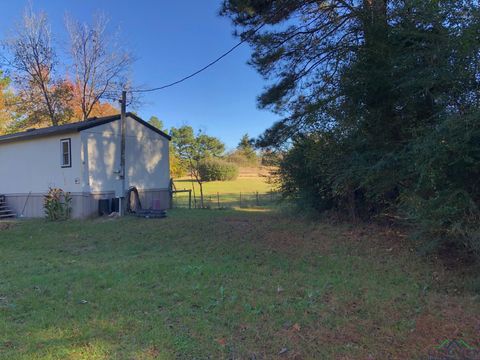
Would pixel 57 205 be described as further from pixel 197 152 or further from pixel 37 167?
pixel 197 152

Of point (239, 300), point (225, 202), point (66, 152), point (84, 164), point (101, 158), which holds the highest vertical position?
point (66, 152)

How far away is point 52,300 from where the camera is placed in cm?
456

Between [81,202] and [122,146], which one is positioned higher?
[122,146]

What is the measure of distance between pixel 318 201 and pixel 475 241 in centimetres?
486

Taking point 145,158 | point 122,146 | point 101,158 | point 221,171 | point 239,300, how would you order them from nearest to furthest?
point 239,300 → point 122,146 → point 101,158 → point 145,158 → point 221,171

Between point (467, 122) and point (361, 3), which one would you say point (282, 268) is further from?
point (361, 3)

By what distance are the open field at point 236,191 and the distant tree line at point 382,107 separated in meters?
2.62

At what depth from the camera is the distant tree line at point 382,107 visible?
480 cm

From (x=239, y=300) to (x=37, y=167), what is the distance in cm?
1316

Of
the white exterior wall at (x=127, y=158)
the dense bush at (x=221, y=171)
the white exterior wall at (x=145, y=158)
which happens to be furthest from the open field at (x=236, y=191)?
the white exterior wall at (x=127, y=158)

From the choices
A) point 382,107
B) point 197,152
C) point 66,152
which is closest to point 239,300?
point 382,107

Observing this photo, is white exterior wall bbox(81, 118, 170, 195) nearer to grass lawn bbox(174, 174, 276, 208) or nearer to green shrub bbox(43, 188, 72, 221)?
green shrub bbox(43, 188, 72, 221)

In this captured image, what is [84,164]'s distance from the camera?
1337cm

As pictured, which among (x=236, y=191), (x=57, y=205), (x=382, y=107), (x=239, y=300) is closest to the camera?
(x=239, y=300)
